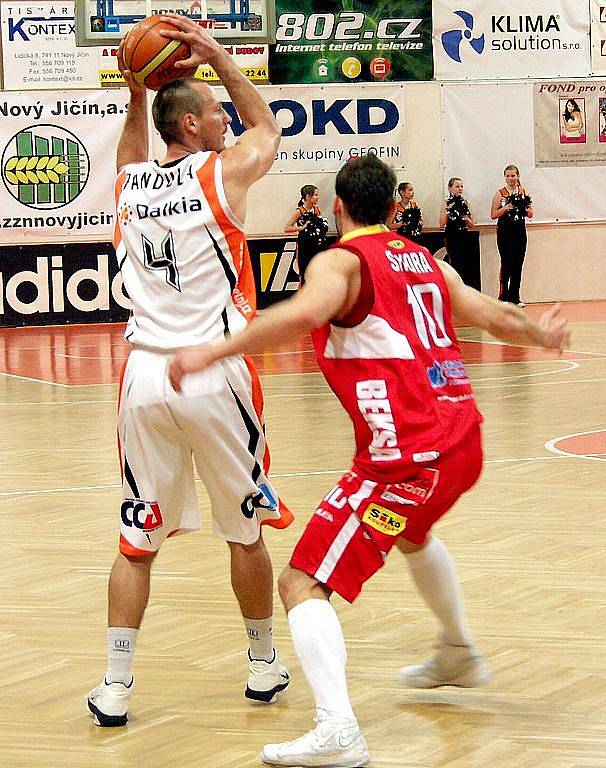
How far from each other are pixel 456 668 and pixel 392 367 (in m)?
1.01

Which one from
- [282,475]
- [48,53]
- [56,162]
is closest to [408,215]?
[56,162]

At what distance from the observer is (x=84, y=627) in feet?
15.8

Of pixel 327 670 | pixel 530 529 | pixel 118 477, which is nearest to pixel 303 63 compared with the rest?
pixel 118 477

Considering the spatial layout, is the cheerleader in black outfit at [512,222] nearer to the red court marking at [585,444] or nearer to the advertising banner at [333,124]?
the advertising banner at [333,124]

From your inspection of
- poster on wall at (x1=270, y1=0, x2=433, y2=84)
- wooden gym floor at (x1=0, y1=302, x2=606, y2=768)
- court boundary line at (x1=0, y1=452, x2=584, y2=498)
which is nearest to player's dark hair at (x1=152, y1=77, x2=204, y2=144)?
wooden gym floor at (x1=0, y1=302, x2=606, y2=768)

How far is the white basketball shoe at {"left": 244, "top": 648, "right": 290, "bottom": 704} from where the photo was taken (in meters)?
4.01

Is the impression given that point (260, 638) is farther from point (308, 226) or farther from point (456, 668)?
point (308, 226)

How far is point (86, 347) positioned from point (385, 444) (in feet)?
41.7

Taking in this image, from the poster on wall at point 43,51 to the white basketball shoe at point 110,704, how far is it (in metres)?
16.3

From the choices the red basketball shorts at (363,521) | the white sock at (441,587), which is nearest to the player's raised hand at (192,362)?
the red basketball shorts at (363,521)

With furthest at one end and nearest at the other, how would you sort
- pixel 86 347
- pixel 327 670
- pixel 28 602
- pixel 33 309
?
pixel 33 309 → pixel 86 347 → pixel 28 602 → pixel 327 670

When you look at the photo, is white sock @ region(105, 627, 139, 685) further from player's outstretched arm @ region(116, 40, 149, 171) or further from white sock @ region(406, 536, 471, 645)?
player's outstretched arm @ region(116, 40, 149, 171)

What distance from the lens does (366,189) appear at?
11.8 feet

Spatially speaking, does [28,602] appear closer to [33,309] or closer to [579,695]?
[579,695]
